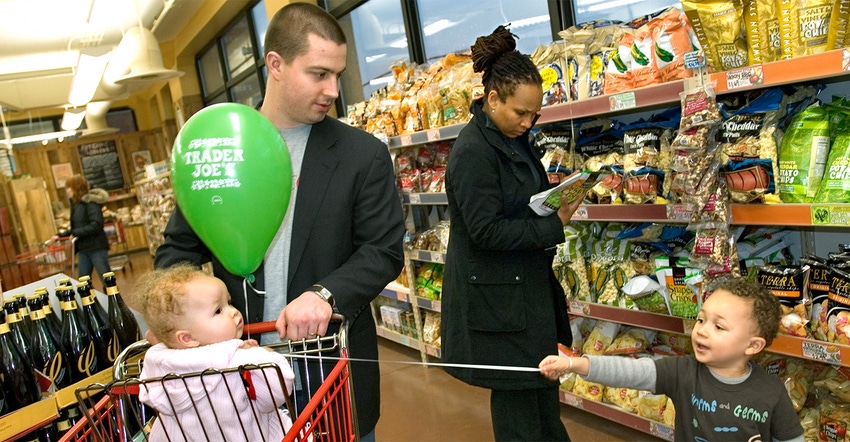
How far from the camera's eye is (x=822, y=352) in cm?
204

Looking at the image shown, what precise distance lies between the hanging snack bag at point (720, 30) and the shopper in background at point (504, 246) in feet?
1.92

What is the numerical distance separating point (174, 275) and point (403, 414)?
2.52 metres

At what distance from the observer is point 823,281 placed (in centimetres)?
209

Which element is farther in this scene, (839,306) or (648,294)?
(648,294)

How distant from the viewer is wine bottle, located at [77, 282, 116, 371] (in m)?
2.09

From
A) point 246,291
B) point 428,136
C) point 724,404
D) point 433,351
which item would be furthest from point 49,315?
point 433,351

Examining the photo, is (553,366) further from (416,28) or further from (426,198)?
(416,28)

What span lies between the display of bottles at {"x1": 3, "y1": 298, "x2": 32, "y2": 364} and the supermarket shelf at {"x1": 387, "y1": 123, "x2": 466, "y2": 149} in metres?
2.26

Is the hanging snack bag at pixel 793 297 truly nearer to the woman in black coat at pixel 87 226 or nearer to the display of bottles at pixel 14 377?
the display of bottles at pixel 14 377

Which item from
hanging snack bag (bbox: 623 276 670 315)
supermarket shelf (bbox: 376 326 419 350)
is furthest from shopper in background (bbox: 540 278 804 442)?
supermarket shelf (bbox: 376 326 419 350)

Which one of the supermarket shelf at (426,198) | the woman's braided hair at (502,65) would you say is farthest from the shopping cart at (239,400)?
the supermarket shelf at (426,198)

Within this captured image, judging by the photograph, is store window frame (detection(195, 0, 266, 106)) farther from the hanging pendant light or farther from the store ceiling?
the hanging pendant light

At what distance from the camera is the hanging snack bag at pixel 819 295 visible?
6.81 feet

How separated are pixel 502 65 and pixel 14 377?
1873 millimetres
